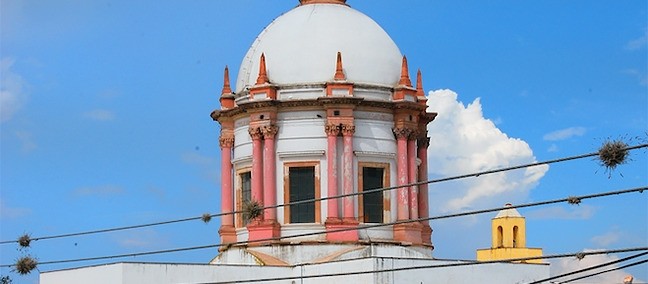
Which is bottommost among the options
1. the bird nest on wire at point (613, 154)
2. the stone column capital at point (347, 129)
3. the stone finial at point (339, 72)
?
the bird nest on wire at point (613, 154)

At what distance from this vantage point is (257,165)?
4575cm

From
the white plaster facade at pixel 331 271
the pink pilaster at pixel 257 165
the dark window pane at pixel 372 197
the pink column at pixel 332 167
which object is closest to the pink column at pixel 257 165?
the pink pilaster at pixel 257 165

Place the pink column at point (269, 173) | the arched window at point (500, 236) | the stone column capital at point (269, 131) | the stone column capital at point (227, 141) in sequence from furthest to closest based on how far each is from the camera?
the arched window at point (500, 236) → the stone column capital at point (227, 141) → the stone column capital at point (269, 131) → the pink column at point (269, 173)

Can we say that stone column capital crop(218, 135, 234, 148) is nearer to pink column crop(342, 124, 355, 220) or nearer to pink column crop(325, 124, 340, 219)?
pink column crop(325, 124, 340, 219)

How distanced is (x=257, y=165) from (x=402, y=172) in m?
4.56

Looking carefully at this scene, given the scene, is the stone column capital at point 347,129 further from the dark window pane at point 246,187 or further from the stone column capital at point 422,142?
the dark window pane at point 246,187

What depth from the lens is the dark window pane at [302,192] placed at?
4544 centimetres

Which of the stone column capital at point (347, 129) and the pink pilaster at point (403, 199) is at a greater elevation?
the stone column capital at point (347, 129)

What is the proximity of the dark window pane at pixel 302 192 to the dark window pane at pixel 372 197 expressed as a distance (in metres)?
1.63

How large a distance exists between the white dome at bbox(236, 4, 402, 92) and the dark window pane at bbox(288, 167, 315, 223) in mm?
2876

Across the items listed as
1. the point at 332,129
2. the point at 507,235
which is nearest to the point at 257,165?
the point at 332,129

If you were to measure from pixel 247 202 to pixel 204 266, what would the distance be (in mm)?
3801

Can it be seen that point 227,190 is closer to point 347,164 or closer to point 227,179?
point 227,179

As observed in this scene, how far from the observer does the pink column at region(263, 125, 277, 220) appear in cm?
4531
